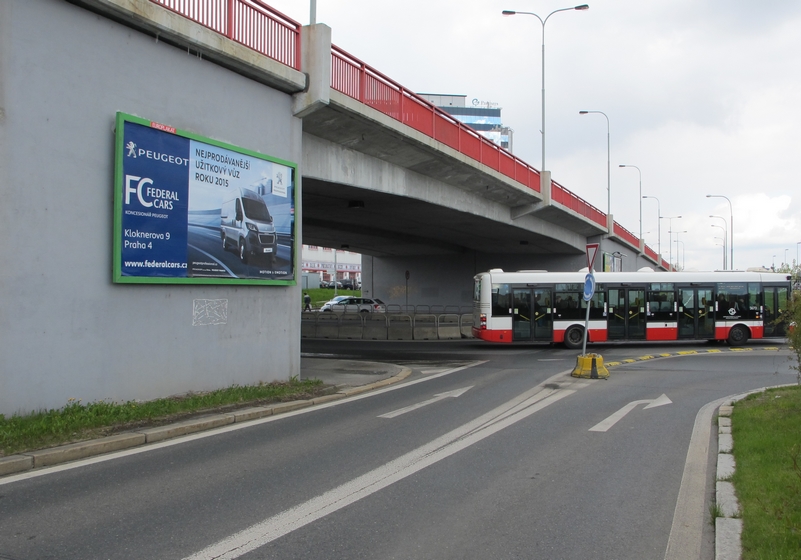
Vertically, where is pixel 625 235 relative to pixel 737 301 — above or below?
above

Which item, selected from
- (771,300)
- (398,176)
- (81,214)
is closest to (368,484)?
(81,214)

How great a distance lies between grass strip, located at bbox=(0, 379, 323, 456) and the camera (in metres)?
7.25

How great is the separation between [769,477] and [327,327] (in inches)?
1011

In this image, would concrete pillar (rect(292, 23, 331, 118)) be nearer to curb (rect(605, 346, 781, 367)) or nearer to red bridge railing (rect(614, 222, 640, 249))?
curb (rect(605, 346, 781, 367))

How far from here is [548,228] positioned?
104ft

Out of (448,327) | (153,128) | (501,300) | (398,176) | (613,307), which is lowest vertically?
(448,327)

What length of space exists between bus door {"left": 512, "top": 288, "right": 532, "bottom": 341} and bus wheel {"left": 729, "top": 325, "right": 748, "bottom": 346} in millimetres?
7461

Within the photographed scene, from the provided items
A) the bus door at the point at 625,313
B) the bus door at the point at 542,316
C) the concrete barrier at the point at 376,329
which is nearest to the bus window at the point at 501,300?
the bus door at the point at 542,316

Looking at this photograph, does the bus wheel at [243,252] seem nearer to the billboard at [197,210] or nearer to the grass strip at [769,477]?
the billboard at [197,210]

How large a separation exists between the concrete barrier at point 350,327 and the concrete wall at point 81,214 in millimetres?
18180

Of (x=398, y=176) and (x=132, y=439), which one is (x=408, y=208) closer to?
(x=398, y=176)

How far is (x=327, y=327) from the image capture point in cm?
3059

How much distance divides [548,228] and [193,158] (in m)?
23.4

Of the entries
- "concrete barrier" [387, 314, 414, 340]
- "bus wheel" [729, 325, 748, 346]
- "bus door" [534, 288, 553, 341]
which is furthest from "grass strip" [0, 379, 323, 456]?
"bus wheel" [729, 325, 748, 346]
